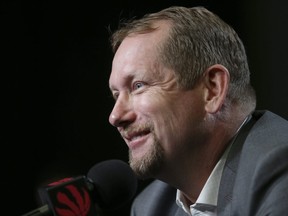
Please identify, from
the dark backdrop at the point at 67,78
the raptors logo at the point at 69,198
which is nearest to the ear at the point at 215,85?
the raptors logo at the point at 69,198

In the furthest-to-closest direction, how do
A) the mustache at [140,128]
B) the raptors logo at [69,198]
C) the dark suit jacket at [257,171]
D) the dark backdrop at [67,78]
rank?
the dark backdrop at [67,78] → the mustache at [140,128] → the dark suit jacket at [257,171] → the raptors logo at [69,198]

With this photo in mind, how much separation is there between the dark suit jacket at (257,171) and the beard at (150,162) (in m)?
0.18

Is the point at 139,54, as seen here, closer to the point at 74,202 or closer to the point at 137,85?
the point at 137,85

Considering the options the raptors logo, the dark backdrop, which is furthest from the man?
the dark backdrop

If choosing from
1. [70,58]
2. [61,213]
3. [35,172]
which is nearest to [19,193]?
[35,172]

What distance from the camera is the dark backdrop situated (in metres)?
2.06

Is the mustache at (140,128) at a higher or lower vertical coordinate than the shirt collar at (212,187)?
higher

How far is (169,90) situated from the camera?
1292mm

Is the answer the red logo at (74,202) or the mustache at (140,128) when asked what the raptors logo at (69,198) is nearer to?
the red logo at (74,202)

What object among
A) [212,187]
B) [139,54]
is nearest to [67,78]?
[139,54]

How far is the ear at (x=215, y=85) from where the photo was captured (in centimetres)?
131

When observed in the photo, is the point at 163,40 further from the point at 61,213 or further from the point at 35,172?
the point at 35,172

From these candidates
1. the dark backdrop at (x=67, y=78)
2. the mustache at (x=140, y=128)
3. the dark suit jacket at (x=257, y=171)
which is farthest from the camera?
the dark backdrop at (x=67, y=78)

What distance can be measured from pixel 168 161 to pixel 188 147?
65 millimetres
